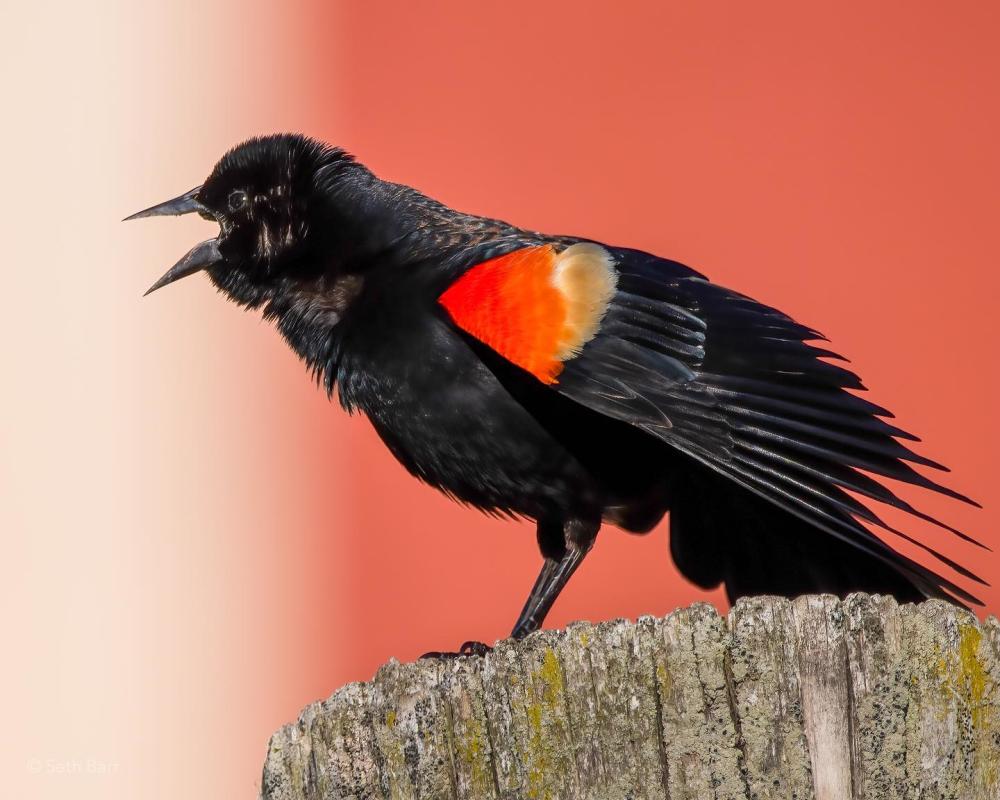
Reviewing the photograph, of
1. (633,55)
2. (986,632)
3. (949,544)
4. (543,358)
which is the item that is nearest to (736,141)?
(633,55)

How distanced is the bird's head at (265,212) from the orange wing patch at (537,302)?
22.3 inches

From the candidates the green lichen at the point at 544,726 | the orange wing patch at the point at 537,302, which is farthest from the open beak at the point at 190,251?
the green lichen at the point at 544,726

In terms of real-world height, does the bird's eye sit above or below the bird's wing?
above

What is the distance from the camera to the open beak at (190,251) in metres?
3.45

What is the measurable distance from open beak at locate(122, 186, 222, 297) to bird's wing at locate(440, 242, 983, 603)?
0.79 meters

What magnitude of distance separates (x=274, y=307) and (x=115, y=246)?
159 centimetres

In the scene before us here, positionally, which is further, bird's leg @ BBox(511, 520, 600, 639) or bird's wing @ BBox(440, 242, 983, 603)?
bird's leg @ BBox(511, 520, 600, 639)

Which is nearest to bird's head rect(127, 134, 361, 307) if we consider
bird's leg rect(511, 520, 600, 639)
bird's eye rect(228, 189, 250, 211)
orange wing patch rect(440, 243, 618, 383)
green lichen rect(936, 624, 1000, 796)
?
bird's eye rect(228, 189, 250, 211)

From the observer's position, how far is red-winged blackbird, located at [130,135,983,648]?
2748mm

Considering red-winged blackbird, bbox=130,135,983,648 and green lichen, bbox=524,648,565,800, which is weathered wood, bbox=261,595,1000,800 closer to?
green lichen, bbox=524,648,565,800

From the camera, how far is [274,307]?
3.38 metres

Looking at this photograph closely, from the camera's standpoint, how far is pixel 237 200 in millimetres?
3453

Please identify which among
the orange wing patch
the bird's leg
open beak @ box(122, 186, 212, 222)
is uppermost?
open beak @ box(122, 186, 212, 222)

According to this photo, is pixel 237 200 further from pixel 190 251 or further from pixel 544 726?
pixel 544 726
